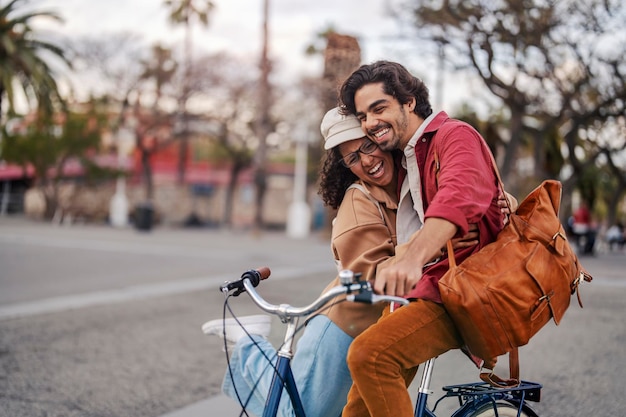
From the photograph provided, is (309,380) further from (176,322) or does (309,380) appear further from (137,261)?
(137,261)

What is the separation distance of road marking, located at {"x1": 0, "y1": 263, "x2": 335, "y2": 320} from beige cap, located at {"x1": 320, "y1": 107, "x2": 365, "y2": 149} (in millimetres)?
6288

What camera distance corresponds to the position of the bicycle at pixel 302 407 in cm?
227

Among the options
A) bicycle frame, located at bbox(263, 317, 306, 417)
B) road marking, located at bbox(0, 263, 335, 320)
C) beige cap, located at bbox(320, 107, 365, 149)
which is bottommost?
road marking, located at bbox(0, 263, 335, 320)

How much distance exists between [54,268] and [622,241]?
25823 mm

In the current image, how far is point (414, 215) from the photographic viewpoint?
256cm

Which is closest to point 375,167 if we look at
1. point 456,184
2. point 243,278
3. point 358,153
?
point 358,153

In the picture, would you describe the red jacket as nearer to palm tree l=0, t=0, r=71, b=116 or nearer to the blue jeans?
the blue jeans

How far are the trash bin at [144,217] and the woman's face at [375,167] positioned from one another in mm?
24614

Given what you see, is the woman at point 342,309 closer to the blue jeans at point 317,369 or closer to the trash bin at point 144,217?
the blue jeans at point 317,369

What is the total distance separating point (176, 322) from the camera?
790cm

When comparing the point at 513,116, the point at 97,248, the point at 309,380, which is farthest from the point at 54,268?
the point at 513,116

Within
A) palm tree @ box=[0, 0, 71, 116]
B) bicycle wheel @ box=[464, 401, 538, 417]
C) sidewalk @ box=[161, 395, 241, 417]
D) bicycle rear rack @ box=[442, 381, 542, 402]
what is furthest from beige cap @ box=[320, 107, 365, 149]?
palm tree @ box=[0, 0, 71, 116]

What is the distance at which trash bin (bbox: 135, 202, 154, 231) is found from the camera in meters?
26.6

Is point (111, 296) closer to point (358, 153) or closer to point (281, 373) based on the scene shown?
point (358, 153)
